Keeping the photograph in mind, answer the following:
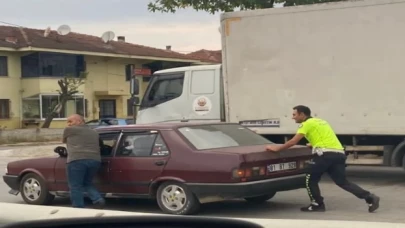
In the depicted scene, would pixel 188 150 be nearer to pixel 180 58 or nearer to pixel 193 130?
pixel 193 130

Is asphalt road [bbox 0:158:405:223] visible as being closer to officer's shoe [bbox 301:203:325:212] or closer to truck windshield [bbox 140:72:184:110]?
officer's shoe [bbox 301:203:325:212]

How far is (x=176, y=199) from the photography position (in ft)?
32.5

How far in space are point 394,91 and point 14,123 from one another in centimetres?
3681

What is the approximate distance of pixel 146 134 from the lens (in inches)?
414

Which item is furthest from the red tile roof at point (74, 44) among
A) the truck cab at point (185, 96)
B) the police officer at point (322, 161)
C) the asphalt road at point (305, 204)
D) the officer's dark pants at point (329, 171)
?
the officer's dark pants at point (329, 171)

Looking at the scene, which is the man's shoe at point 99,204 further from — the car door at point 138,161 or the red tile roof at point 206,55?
the red tile roof at point 206,55

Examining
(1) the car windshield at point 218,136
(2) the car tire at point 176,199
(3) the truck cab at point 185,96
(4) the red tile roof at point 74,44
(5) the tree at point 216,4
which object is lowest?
(2) the car tire at point 176,199

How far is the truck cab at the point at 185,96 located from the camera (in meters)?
14.6

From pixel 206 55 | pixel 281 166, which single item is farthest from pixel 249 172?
pixel 206 55

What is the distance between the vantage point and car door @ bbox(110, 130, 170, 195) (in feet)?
33.4

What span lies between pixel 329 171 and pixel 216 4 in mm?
9873

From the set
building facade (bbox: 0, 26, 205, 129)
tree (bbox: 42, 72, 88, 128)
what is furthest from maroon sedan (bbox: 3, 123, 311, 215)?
building facade (bbox: 0, 26, 205, 129)

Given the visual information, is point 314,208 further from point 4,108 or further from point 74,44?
point 74,44

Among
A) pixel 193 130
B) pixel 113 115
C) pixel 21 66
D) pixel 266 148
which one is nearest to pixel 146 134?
pixel 193 130
